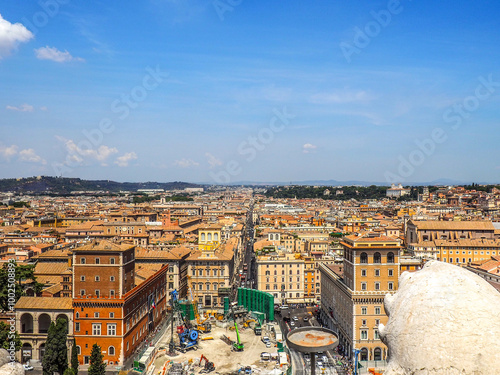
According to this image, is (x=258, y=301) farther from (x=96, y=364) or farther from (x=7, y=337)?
(x=7, y=337)

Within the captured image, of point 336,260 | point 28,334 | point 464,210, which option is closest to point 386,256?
point 336,260

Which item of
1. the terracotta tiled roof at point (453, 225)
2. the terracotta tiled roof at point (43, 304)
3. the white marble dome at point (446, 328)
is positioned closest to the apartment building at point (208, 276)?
the terracotta tiled roof at point (43, 304)

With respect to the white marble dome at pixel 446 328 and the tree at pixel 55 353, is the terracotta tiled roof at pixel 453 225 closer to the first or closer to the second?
the tree at pixel 55 353

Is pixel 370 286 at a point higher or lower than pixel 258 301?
higher

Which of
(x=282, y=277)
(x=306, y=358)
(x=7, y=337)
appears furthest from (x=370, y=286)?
(x=7, y=337)

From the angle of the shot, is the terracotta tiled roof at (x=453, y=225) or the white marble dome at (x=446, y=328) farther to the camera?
the terracotta tiled roof at (x=453, y=225)

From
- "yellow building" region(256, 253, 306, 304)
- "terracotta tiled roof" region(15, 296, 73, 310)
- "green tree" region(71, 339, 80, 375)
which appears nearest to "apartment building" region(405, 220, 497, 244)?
"yellow building" region(256, 253, 306, 304)
